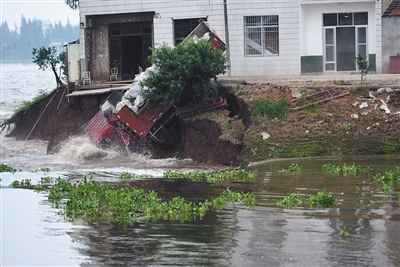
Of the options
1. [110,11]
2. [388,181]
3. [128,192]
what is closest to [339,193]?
[388,181]

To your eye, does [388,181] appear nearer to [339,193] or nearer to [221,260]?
[339,193]

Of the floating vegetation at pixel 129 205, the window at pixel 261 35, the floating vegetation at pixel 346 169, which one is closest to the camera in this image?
the floating vegetation at pixel 129 205

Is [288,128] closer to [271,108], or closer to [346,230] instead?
[271,108]

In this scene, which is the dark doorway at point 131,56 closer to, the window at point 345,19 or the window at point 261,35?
the window at point 261,35

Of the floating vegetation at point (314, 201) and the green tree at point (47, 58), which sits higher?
the green tree at point (47, 58)

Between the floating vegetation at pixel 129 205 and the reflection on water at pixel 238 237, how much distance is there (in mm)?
347

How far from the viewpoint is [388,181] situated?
17.6m

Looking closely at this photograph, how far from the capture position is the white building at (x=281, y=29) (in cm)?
3225

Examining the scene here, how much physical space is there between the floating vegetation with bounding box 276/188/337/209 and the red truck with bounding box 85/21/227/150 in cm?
1080

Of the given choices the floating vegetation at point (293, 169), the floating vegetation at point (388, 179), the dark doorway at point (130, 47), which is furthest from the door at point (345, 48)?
the floating vegetation at point (388, 179)

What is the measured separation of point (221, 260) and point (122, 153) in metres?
14.6

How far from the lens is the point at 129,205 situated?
1606 cm

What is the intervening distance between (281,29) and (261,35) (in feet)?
3.09

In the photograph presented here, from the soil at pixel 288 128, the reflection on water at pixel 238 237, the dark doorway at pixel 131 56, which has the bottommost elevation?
the reflection on water at pixel 238 237
